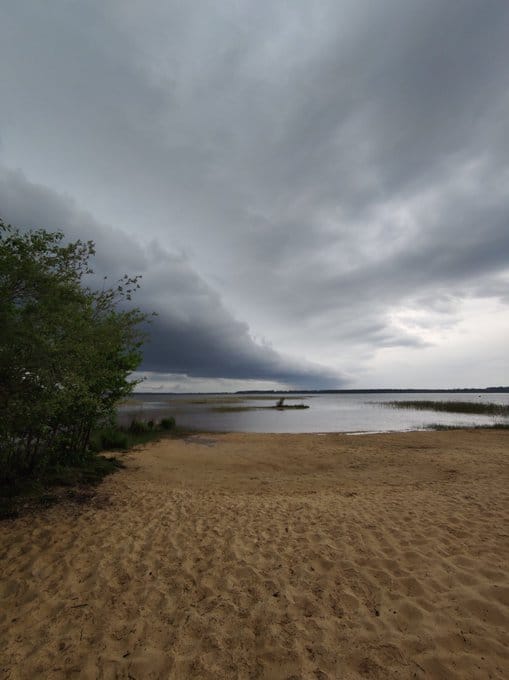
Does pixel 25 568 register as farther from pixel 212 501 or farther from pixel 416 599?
pixel 416 599

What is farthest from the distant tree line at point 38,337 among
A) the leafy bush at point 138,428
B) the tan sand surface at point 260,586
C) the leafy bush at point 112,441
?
the leafy bush at point 138,428

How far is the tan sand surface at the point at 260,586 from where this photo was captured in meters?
3.37

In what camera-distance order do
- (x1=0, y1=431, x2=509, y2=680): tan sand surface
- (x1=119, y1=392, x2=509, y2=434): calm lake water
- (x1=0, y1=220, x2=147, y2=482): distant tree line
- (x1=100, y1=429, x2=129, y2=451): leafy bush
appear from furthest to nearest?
(x1=119, y1=392, x2=509, y2=434): calm lake water
(x1=100, y1=429, x2=129, y2=451): leafy bush
(x1=0, y1=220, x2=147, y2=482): distant tree line
(x1=0, y1=431, x2=509, y2=680): tan sand surface

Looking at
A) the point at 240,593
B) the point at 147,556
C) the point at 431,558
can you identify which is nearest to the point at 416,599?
the point at 431,558

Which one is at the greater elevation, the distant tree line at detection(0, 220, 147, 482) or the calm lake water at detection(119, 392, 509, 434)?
the distant tree line at detection(0, 220, 147, 482)

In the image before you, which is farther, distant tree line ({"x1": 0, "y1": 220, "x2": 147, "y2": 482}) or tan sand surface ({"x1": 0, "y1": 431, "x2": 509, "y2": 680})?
distant tree line ({"x1": 0, "y1": 220, "x2": 147, "y2": 482})

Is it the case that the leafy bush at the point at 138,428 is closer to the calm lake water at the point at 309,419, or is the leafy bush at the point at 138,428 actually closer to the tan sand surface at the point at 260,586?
the calm lake water at the point at 309,419

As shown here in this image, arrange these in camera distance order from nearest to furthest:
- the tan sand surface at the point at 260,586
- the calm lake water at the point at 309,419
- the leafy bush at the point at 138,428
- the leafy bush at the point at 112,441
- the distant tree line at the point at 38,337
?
the tan sand surface at the point at 260,586 → the distant tree line at the point at 38,337 → the leafy bush at the point at 112,441 → the leafy bush at the point at 138,428 → the calm lake water at the point at 309,419

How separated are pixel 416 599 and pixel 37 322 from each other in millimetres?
7342

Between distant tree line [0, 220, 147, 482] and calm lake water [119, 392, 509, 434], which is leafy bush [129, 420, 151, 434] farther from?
distant tree line [0, 220, 147, 482]

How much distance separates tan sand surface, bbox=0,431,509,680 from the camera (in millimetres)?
3365

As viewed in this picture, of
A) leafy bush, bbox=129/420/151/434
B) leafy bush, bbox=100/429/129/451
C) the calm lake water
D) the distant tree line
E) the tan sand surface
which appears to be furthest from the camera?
the calm lake water

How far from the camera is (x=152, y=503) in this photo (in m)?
8.25

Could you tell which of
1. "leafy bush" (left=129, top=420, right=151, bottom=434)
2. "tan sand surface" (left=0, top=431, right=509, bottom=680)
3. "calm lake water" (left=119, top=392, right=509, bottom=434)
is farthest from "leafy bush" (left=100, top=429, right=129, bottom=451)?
"calm lake water" (left=119, top=392, right=509, bottom=434)
